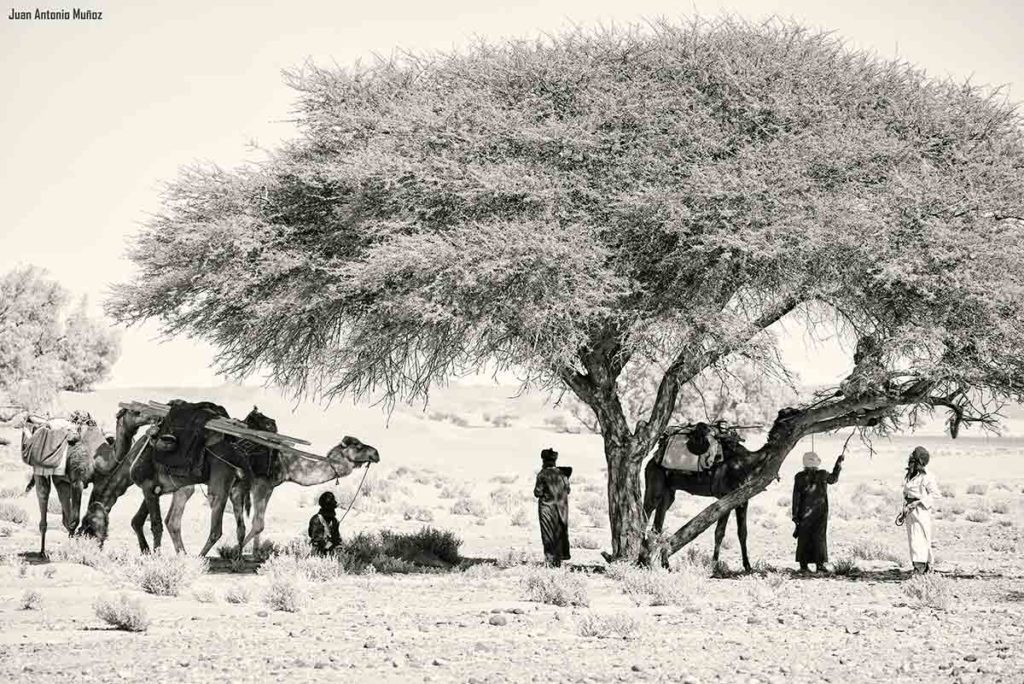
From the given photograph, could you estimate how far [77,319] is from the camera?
69.6 metres

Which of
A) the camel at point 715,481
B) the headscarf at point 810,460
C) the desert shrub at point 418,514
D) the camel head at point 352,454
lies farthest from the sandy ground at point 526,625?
the desert shrub at point 418,514

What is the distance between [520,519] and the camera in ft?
103

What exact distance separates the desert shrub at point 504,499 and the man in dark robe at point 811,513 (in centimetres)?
1426

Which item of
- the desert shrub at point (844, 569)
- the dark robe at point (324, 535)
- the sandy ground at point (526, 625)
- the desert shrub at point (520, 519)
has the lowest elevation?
the sandy ground at point (526, 625)

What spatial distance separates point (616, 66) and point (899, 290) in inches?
186

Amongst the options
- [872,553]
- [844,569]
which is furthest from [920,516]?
[872,553]

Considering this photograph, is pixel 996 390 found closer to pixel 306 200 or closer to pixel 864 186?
pixel 864 186

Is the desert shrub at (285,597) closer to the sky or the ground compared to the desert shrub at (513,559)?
closer to the ground

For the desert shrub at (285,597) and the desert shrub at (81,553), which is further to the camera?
the desert shrub at (81,553)

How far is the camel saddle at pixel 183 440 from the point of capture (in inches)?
725

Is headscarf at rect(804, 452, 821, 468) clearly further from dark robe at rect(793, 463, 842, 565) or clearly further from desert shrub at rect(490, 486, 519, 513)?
desert shrub at rect(490, 486, 519, 513)

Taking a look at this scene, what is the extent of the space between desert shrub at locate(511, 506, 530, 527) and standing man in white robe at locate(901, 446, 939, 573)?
13034mm

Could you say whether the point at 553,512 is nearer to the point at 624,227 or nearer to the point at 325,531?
the point at 325,531

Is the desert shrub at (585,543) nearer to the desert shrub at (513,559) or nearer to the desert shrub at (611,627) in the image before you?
the desert shrub at (513,559)
